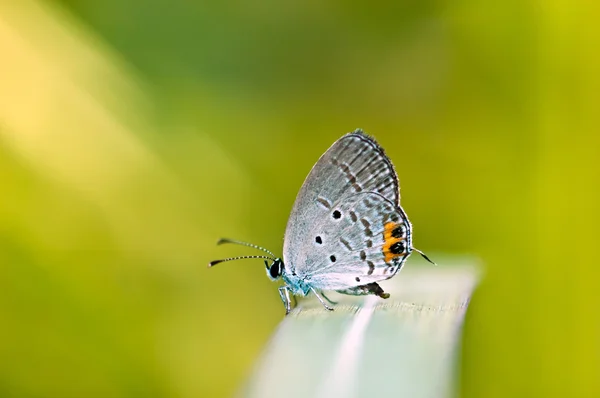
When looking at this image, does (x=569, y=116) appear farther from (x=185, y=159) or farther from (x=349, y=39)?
(x=185, y=159)

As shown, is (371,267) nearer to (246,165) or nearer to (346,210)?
(346,210)

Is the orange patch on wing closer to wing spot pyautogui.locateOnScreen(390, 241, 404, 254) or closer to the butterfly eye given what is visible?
wing spot pyautogui.locateOnScreen(390, 241, 404, 254)

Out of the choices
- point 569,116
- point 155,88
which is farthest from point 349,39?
point 569,116

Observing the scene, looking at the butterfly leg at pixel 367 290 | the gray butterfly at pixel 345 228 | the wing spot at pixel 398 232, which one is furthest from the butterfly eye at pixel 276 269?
the wing spot at pixel 398 232

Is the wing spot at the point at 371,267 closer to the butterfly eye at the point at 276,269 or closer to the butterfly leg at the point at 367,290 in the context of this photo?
the butterfly leg at the point at 367,290

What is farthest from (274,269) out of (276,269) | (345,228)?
(345,228)

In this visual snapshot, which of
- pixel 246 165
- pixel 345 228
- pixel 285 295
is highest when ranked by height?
pixel 246 165

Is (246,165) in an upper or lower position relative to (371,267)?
upper
